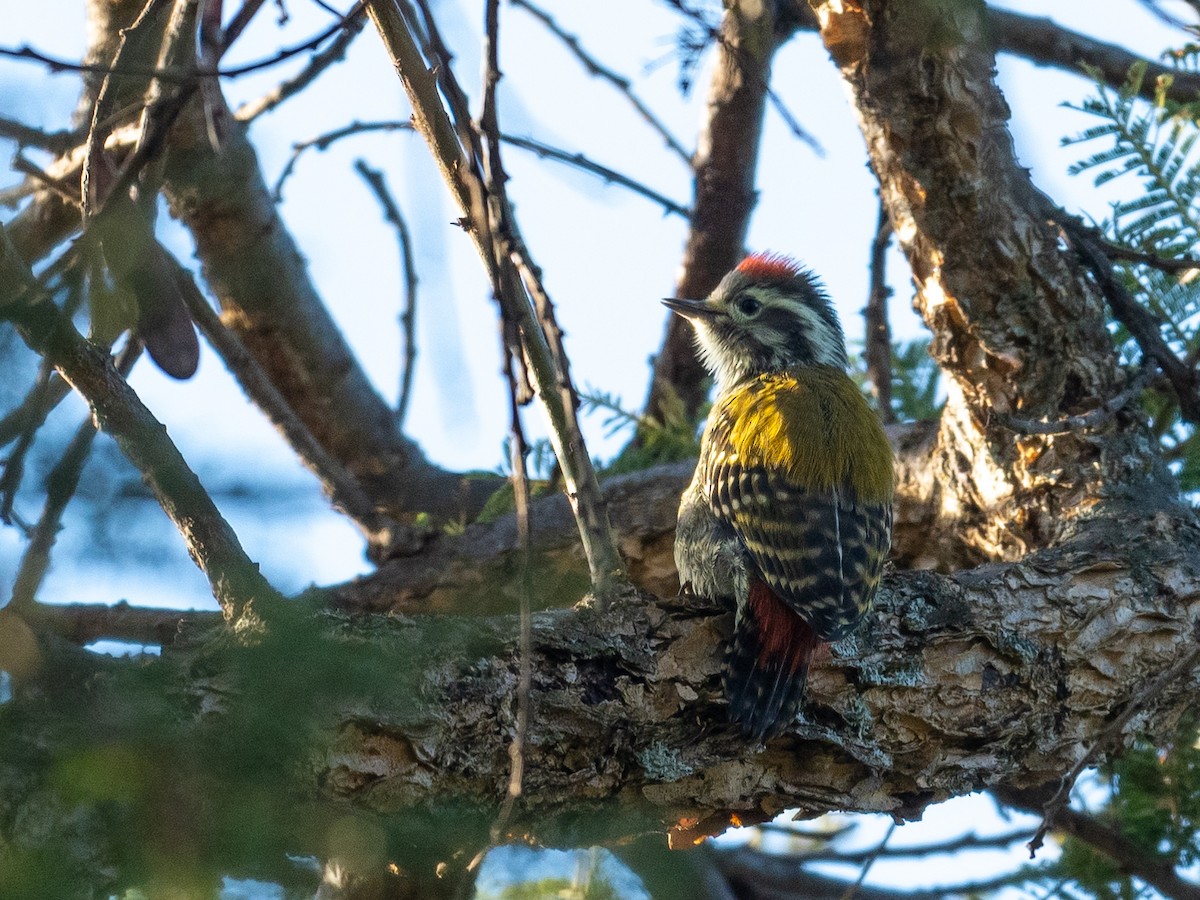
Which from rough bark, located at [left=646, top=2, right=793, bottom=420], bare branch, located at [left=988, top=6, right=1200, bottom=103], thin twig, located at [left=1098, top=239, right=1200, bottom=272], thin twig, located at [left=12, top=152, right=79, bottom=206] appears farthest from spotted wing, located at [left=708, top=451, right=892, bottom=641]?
bare branch, located at [left=988, top=6, right=1200, bottom=103]

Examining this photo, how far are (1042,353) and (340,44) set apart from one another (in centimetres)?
296

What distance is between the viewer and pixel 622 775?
3412 mm

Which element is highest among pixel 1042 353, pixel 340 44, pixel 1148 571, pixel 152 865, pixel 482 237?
pixel 340 44

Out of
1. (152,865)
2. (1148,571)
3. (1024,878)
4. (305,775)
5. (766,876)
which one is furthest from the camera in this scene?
(766,876)

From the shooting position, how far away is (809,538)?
13.5 feet

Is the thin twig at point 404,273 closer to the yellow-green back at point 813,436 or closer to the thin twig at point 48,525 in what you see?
the yellow-green back at point 813,436

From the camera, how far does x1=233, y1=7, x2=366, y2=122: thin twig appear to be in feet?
15.7

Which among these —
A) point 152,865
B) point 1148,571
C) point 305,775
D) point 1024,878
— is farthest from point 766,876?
point 152,865

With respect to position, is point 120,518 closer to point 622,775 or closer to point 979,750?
point 622,775

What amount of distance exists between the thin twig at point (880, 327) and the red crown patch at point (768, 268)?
423mm

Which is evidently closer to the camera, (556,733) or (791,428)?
(556,733)

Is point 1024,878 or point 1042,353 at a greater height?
point 1042,353

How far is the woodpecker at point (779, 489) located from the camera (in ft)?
11.8

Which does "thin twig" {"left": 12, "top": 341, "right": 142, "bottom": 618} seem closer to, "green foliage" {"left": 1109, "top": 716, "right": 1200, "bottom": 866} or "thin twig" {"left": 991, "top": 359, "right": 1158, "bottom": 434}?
"thin twig" {"left": 991, "top": 359, "right": 1158, "bottom": 434}
